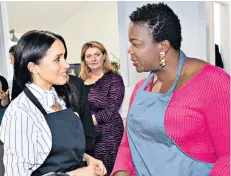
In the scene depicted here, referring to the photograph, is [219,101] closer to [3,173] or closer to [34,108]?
[34,108]

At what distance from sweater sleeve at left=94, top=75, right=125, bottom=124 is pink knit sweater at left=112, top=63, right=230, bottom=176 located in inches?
45.4

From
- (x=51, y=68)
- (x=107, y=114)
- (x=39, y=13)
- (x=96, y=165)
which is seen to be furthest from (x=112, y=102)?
(x=39, y=13)

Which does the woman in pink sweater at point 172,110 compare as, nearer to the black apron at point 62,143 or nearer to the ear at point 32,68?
the black apron at point 62,143

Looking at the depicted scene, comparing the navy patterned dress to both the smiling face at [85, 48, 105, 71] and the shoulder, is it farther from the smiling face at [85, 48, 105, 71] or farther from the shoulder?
the shoulder

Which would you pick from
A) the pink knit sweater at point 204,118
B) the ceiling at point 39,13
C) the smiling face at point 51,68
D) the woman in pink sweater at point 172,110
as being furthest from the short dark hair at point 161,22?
the ceiling at point 39,13

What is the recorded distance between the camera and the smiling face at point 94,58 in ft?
7.22

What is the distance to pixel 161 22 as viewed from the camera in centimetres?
91

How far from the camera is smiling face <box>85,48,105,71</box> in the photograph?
7.22ft

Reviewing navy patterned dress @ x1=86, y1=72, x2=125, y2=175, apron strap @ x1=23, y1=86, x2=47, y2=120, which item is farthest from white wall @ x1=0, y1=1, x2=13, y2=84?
apron strap @ x1=23, y1=86, x2=47, y2=120

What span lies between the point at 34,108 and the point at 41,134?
0.28ft

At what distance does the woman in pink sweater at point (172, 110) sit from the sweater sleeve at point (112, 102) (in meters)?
1.01

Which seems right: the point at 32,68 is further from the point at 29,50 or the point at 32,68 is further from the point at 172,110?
the point at 172,110

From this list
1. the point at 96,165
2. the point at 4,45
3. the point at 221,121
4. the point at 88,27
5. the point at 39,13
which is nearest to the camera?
the point at 221,121

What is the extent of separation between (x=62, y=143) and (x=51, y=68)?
260 millimetres
